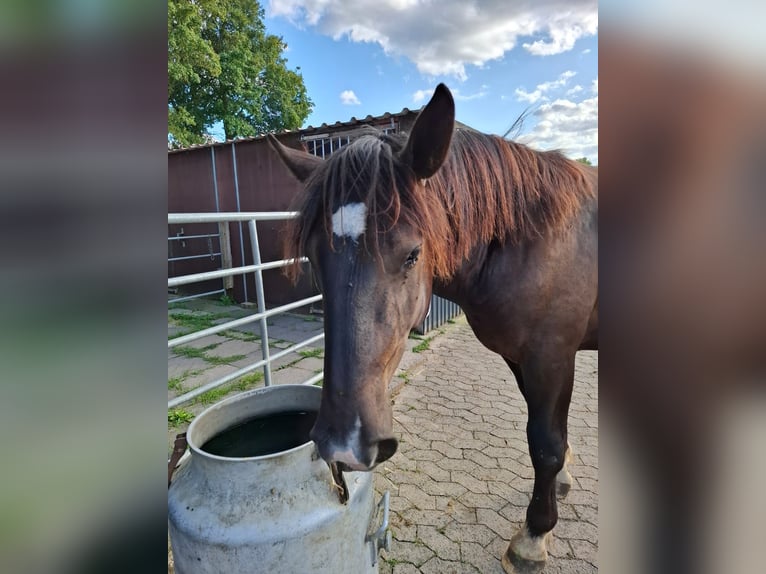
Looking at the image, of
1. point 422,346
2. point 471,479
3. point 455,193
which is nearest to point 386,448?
point 455,193

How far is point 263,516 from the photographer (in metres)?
1.21

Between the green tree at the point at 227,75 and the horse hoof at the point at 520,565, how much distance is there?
42.3ft

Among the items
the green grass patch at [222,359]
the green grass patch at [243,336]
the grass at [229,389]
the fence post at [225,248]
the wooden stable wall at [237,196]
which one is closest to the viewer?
the grass at [229,389]

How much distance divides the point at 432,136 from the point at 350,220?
398 millimetres

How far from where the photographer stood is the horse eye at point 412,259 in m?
1.24

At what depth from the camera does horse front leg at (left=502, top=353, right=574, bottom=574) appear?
1739 mm

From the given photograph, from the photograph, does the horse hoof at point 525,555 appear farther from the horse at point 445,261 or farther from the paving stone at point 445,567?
the paving stone at point 445,567

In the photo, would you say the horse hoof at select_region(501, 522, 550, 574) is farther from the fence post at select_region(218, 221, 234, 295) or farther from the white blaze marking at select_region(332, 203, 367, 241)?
the fence post at select_region(218, 221, 234, 295)

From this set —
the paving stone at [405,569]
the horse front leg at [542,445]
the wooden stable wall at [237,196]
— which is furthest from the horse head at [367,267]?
the wooden stable wall at [237,196]

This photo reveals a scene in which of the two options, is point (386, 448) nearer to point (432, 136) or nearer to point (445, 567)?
point (432, 136)

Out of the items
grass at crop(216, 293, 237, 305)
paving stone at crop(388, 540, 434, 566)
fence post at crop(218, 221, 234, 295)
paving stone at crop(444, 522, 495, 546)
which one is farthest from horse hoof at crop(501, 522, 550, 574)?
grass at crop(216, 293, 237, 305)
